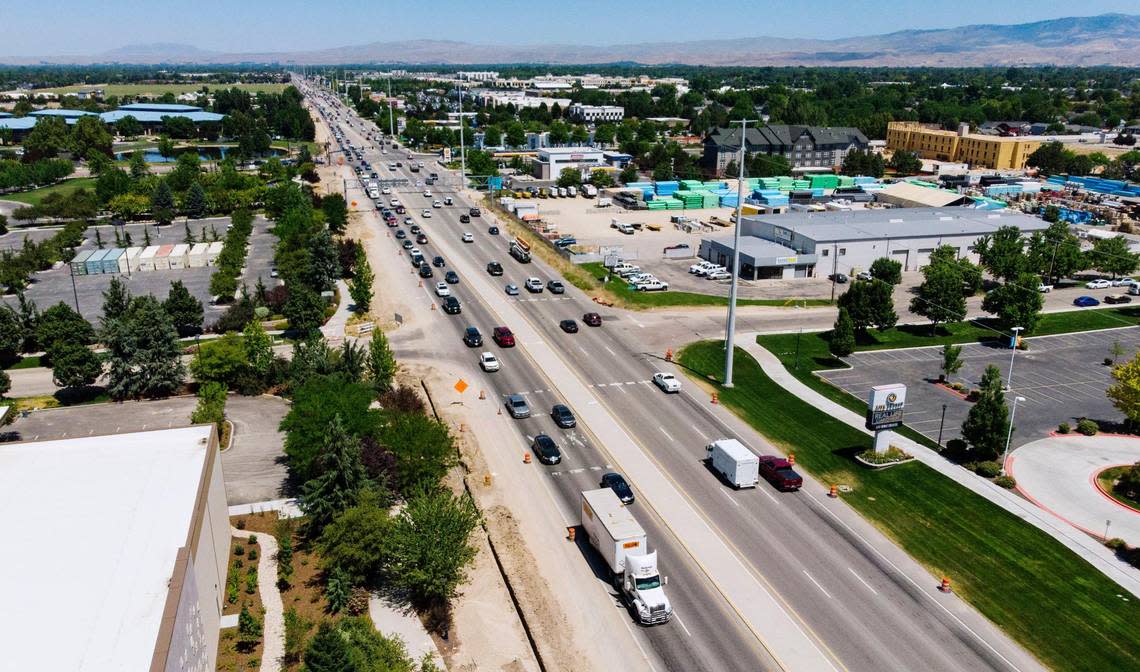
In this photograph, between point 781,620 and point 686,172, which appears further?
point 686,172

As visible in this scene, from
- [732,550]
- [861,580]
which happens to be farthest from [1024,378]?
[732,550]

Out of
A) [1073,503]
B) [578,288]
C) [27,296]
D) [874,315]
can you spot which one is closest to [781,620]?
[1073,503]

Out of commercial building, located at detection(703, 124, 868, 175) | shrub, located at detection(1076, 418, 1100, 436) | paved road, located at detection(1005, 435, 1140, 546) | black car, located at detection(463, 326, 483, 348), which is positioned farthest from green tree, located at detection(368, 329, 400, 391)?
commercial building, located at detection(703, 124, 868, 175)

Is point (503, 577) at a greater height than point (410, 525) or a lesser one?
lesser

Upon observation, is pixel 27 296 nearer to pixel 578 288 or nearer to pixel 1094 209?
pixel 578 288

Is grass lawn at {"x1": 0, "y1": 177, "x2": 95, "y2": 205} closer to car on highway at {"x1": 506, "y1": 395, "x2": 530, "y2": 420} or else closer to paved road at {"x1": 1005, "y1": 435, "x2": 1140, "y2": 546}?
car on highway at {"x1": 506, "y1": 395, "x2": 530, "y2": 420}

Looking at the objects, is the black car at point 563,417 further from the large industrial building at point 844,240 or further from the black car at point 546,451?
the large industrial building at point 844,240
